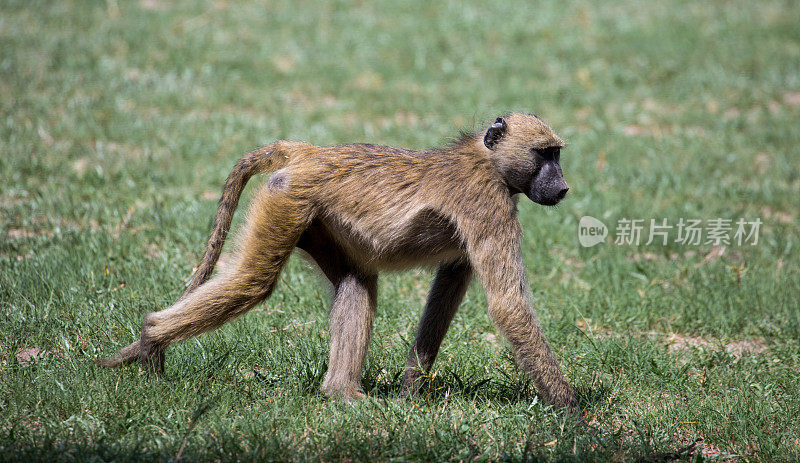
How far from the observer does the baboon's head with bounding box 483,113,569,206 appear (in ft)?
14.2

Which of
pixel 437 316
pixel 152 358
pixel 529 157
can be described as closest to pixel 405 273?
pixel 437 316

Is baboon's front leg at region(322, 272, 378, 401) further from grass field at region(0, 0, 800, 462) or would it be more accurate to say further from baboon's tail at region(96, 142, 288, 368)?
baboon's tail at region(96, 142, 288, 368)

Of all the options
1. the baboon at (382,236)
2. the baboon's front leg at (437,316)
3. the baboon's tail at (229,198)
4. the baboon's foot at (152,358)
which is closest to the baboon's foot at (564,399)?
the baboon at (382,236)

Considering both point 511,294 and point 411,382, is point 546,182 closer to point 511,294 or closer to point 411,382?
point 511,294

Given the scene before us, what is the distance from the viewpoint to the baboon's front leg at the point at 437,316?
4.64 metres

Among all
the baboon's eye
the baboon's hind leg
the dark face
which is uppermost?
the baboon's eye

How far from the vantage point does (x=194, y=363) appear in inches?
186

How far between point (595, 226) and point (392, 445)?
422cm

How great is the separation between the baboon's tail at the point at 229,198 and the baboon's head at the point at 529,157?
125 centimetres

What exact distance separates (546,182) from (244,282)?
5.67 feet

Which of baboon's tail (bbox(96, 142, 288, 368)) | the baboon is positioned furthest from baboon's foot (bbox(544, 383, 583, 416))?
baboon's tail (bbox(96, 142, 288, 368))

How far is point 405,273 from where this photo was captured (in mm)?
6051

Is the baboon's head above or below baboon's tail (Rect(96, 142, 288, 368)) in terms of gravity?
above

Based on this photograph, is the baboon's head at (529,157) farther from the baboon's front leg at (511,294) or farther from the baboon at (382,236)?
the baboon's front leg at (511,294)
